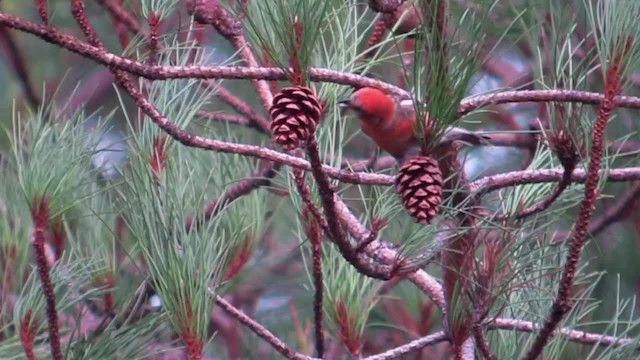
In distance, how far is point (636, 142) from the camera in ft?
4.78

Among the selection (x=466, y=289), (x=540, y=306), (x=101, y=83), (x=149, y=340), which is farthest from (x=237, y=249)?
(x=101, y=83)

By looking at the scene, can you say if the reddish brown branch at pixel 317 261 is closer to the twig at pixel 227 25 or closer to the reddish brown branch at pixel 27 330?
the twig at pixel 227 25

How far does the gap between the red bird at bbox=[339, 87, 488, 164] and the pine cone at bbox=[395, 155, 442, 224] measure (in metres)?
0.13

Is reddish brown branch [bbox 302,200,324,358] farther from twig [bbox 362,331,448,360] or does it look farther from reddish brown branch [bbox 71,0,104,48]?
reddish brown branch [bbox 71,0,104,48]

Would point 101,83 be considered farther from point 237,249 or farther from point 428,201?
point 428,201

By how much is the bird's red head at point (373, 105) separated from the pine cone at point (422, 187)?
6.1 inches

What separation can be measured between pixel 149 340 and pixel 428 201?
0.37 m

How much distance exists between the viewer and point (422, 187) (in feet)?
2.19

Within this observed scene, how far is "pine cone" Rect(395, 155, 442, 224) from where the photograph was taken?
0.67 metres

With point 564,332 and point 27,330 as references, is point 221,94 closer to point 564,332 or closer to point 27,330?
point 27,330

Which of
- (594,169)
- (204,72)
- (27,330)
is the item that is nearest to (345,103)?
(204,72)

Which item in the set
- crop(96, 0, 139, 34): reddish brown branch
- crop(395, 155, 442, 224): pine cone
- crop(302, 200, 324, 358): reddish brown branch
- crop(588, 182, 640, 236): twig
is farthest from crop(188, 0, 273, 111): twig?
crop(588, 182, 640, 236): twig

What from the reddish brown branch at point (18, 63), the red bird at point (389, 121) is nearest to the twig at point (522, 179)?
the red bird at point (389, 121)

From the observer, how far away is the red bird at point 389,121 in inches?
32.3
